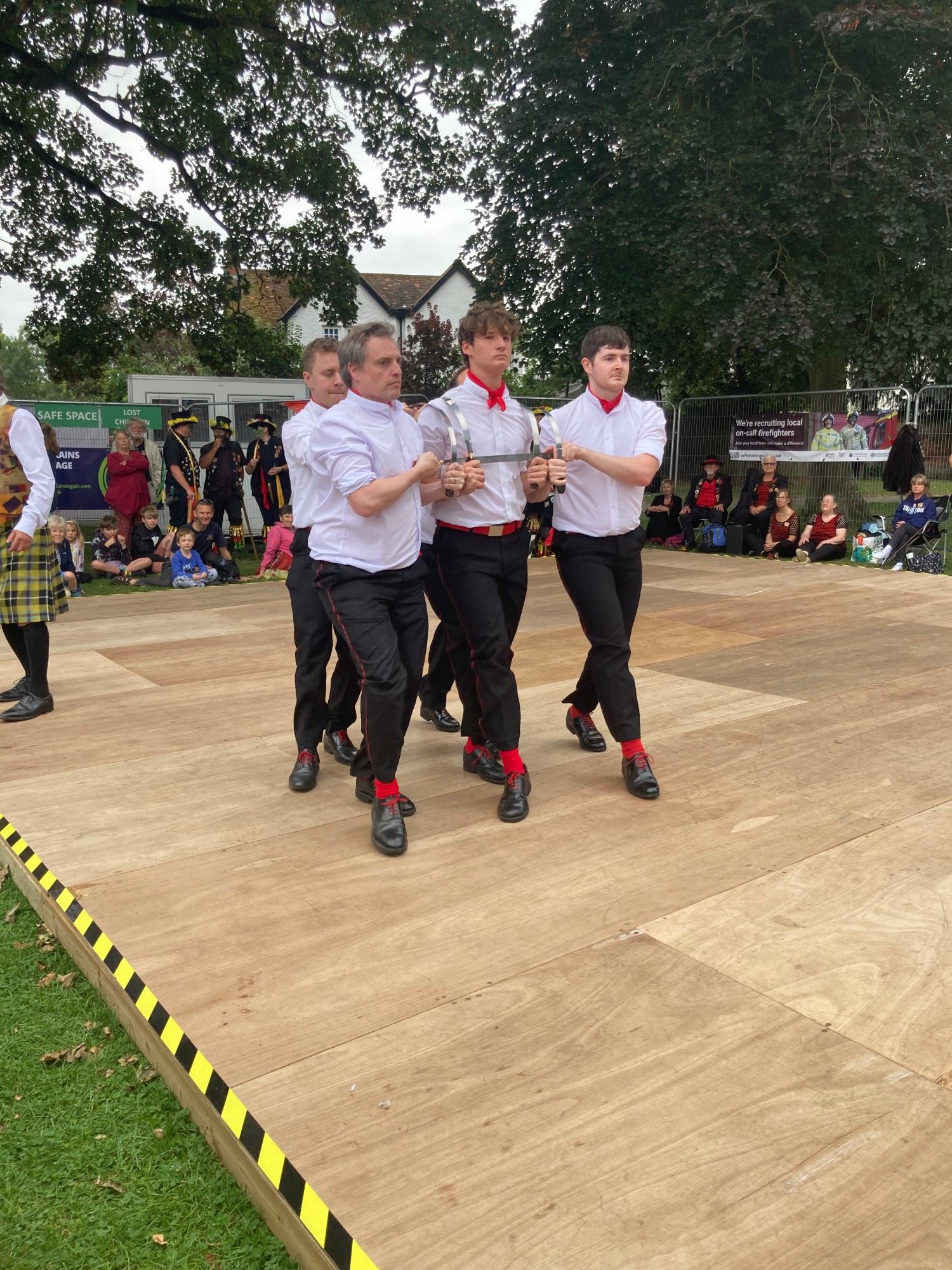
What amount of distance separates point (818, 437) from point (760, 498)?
1137 millimetres

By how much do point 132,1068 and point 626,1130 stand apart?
136cm

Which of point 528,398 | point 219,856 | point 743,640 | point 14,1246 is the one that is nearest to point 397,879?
point 219,856

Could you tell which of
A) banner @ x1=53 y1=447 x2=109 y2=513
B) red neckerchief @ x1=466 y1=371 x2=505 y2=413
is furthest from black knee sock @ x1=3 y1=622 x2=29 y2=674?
banner @ x1=53 y1=447 x2=109 y2=513

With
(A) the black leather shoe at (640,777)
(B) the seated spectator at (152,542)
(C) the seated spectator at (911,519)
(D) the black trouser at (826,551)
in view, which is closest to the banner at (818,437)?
(C) the seated spectator at (911,519)

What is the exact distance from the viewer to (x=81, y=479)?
14289 mm

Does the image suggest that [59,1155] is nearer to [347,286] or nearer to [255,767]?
[255,767]

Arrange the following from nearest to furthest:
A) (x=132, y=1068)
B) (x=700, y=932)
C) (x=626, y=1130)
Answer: (x=626, y=1130), (x=132, y=1068), (x=700, y=932)

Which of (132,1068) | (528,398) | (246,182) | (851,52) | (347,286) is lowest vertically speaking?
(132,1068)

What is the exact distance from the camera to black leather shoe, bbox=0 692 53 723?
6016mm

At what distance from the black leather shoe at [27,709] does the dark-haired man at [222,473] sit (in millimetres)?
7504

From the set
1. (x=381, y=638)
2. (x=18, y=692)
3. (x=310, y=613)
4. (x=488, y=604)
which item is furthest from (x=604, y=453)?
(x=18, y=692)

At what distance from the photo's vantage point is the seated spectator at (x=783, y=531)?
13727 mm

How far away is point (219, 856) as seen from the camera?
400cm

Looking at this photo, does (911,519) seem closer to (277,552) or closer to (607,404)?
(277,552)
